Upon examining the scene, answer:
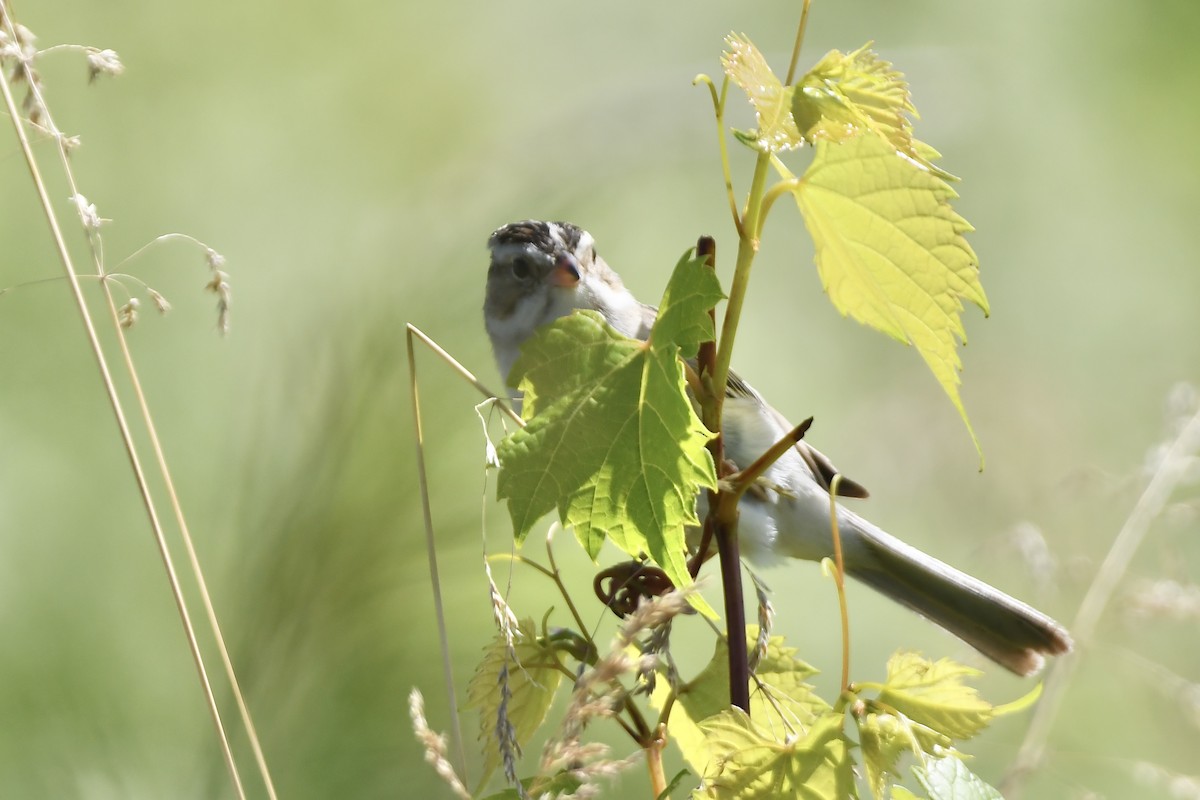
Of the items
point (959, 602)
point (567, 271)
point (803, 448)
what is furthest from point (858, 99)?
point (567, 271)

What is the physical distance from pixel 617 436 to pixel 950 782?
1.11ft

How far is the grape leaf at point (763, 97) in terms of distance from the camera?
0.82m

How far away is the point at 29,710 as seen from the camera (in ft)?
6.02

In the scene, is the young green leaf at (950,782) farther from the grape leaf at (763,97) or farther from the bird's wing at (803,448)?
the bird's wing at (803,448)

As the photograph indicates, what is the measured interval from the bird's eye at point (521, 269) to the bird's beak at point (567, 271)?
83mm

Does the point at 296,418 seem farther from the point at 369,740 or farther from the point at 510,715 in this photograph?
the point at 510,715

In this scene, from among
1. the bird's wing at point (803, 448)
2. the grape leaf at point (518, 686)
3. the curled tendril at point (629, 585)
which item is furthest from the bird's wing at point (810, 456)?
the grape leaf at point (518, 686)

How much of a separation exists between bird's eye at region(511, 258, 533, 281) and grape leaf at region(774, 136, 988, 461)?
61.0 inches

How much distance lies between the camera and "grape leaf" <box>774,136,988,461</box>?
82 centimetres

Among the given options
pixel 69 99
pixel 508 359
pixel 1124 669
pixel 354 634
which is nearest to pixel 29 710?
Answer: pixel 354 634

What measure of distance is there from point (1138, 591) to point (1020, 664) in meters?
0.45

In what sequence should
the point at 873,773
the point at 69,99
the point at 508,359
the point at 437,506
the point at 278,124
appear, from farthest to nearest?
1. the point at 278,124
2. the point at 69,99
3. the point at 508,359
4. the point at 437,506
5. the point at 873,773

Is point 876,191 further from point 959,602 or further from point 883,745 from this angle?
point 959,602

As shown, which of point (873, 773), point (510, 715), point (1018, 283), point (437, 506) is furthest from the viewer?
point (1018, 283)
